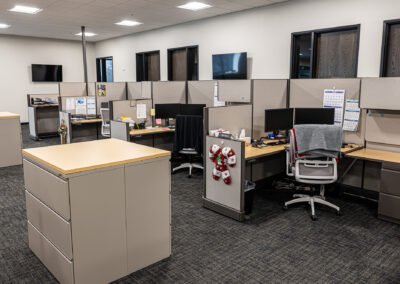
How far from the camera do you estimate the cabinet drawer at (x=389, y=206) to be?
2914 millimetres

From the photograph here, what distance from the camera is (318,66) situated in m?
5.35

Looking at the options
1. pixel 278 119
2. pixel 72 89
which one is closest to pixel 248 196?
pixel 278 119

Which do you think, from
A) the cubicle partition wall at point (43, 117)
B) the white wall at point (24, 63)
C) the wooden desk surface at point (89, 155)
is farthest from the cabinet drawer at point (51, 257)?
the white wall at point (24, 63)

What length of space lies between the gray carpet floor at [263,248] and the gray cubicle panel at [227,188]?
0.09 m

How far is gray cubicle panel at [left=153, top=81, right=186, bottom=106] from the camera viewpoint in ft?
16.8

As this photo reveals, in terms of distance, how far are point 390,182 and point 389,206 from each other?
24 centimetres

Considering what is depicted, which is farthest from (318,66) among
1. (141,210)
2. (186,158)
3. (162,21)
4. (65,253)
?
(65,253)

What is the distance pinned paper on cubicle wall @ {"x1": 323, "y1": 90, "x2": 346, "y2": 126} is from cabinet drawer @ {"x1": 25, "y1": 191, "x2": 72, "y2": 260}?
9.86 ft

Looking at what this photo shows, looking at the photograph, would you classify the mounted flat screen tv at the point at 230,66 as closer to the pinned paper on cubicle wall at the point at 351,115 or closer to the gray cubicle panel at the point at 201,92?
the gray cubicle panel at the point at 201,92

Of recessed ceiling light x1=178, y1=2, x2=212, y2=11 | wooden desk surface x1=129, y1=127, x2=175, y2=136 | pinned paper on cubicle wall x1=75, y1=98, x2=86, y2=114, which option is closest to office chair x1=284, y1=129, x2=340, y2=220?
wooden desk surface x1=129, y1=127, x2=175, y2=136

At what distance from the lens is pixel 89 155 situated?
2133mm

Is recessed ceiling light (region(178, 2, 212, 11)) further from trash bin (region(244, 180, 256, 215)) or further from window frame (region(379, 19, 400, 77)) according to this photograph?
trash bin (region(244, 180, 256, 215))

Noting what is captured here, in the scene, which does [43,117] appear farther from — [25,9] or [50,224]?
[50,224]

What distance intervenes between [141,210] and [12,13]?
6.25 meters
